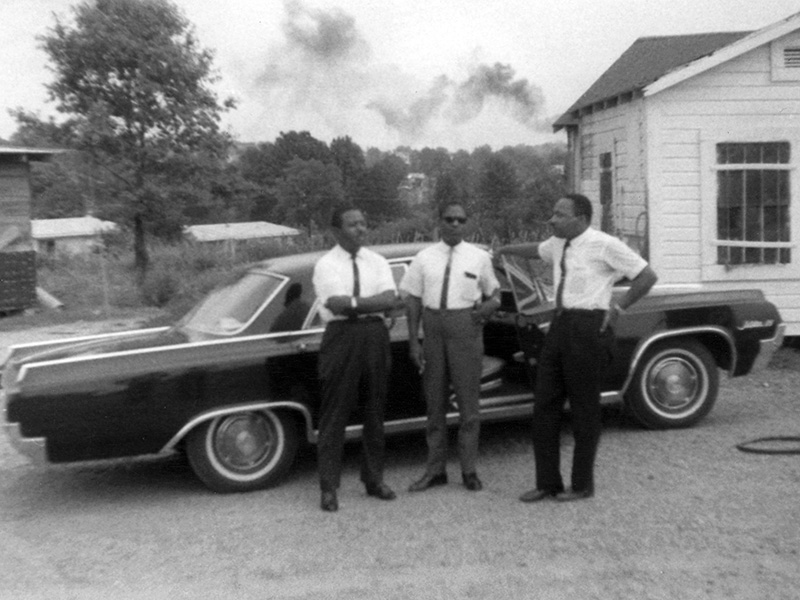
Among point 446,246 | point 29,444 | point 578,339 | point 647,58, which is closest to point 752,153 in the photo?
point 647,58

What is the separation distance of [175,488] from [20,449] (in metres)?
1.09

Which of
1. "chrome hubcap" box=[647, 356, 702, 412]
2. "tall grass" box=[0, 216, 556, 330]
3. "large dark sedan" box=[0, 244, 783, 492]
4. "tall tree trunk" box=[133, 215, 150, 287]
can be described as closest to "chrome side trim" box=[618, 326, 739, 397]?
"large dark sedan" box=[0, 244, 783, 492]

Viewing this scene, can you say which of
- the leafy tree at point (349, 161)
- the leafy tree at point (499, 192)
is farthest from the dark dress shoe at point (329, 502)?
the leafy tree at point (349, 161)

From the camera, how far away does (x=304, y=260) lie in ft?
25.0

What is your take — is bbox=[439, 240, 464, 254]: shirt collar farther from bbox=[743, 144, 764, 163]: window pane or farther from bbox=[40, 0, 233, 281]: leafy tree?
bbox=[40, 0, 233, 281]: leafy tree

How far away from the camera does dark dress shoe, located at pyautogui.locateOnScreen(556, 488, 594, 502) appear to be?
671 cm

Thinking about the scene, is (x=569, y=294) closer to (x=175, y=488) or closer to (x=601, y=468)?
(x=601, y=468)

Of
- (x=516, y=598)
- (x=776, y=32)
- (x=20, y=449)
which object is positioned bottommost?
(x=516, y=598)

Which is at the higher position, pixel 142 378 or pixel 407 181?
pixel 407 181

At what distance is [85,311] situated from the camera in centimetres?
1973

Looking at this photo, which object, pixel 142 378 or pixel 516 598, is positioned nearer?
pixel 516 598

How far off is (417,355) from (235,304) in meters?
1.33

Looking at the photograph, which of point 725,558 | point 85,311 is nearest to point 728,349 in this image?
point 725,558

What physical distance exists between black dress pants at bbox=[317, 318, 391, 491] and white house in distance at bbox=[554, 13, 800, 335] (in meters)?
6.42
